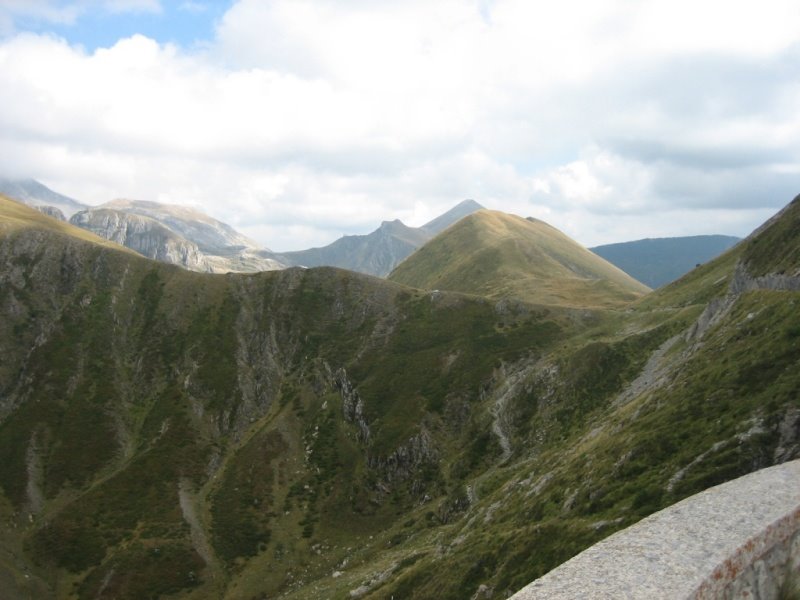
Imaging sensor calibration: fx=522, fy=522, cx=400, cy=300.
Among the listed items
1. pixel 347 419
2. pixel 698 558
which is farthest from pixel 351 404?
pixel 698 558

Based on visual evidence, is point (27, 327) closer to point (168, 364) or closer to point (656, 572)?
point (168, 364)

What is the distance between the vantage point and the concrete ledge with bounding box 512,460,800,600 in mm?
16734

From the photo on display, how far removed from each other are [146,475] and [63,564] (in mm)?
20643

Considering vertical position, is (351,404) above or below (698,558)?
below

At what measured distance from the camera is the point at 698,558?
58.4 feet

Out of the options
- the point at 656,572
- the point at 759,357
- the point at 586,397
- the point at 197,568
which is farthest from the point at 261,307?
the point at 656,572

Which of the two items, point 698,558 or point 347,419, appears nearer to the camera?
point 698,558

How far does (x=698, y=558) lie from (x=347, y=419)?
103309 mm

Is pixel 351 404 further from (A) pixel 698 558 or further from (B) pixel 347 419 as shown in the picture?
(A) pixel 698 558

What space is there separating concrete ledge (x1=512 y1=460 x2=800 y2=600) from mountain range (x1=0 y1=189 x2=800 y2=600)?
1132 cm

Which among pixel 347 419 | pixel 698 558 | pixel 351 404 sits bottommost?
pixel 347 419

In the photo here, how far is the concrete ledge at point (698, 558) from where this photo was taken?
659 inches

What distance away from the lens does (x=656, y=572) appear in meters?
17.5

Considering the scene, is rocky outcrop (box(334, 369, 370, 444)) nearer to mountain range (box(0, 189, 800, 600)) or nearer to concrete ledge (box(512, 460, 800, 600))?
mountain range (box(0, 189, 800, 600))
